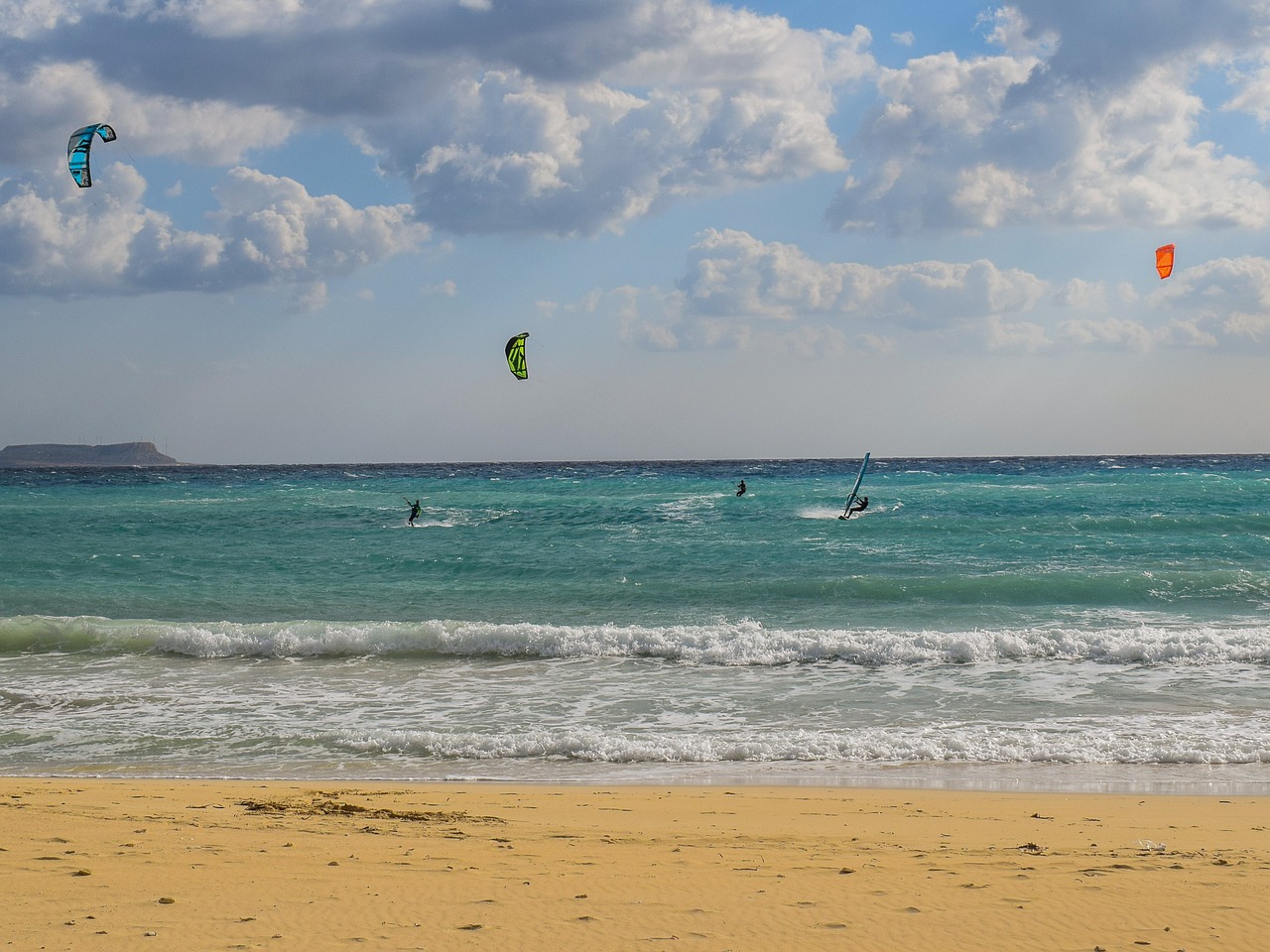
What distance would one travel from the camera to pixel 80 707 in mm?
10633

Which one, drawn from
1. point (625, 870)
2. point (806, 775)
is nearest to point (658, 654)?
point (806, 775)

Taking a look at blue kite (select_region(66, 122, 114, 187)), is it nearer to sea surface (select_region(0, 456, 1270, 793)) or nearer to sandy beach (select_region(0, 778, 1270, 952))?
sea surface (select_region(0, 456, 1270, 793))

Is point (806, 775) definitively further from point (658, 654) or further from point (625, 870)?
point (658, 654)

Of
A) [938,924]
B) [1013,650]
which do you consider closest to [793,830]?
[938,924]

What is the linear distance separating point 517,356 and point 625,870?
16838mm

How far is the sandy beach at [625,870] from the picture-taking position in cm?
420

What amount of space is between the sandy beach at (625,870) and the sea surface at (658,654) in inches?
47.8

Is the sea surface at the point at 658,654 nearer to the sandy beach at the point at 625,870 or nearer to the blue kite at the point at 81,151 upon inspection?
the sandy beach at the point at 625,870

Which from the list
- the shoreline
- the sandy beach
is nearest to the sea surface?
the shoreline

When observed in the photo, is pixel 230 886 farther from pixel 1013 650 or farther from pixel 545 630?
pixel 1013 650

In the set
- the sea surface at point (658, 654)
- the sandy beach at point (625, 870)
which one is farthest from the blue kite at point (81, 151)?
the sandy beach at point (625, 870)

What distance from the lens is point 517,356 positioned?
69.5 ft

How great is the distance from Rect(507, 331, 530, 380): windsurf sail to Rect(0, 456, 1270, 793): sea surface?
4.13 metres

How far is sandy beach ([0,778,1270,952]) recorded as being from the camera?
4199 mm
